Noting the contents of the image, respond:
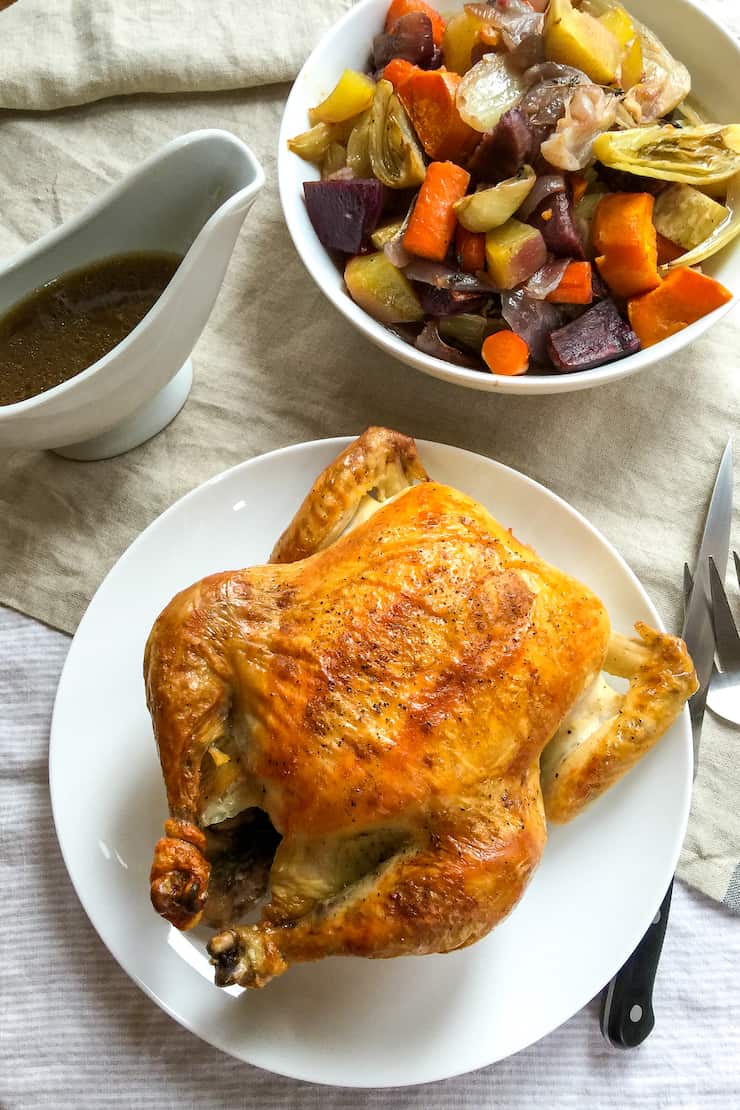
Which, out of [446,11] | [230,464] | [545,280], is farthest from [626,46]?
[230,464]

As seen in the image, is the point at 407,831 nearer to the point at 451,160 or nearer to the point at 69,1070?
the point at 69,1070

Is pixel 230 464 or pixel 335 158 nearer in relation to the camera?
pixel 335 158

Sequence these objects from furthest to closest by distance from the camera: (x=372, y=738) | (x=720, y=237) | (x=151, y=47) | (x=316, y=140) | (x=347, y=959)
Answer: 1. (x=151, y=47)
2. (x=316, y=140)
3. (x=720, y=237)
4. (x=347, y=959)
5. (x=372, y=738)

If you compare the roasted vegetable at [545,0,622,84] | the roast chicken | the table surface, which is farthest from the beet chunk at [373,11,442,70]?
the table surface

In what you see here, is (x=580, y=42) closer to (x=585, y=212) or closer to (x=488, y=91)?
(x=488, y=91)

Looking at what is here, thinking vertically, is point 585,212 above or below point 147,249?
above

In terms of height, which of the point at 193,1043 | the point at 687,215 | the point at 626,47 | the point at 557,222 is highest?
the point at 626,47
